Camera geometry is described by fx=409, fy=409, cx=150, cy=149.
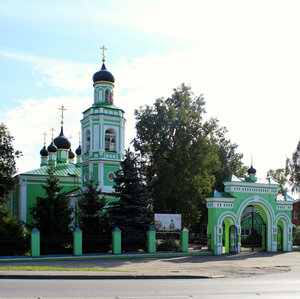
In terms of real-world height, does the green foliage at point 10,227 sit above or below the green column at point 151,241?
above

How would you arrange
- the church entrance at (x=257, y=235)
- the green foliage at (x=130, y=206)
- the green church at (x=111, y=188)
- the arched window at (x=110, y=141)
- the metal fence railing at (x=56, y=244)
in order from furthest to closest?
the arched window at (x=110, y=141), the church entrance at (x=257, y=235), the green church at (x=111, y=188), the green foliage at (x=130, y=206), the metal fence railing at (x=56, y=244)

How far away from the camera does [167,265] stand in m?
17.5

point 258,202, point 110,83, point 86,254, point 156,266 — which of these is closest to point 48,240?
point 86,254

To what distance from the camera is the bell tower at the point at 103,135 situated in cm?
3316

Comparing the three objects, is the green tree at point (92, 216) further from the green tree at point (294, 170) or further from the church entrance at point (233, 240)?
the green tree at point (294, 170)

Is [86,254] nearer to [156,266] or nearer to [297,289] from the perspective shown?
[156,266]

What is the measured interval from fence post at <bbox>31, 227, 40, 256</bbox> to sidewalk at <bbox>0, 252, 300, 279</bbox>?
83 centimetres

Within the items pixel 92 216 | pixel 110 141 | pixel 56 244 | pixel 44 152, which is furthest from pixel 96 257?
pixel 44 152

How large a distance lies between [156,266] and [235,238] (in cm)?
791

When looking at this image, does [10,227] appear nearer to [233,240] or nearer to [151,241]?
[151,241]

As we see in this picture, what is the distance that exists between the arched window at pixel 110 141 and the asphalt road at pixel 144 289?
72.3 ft

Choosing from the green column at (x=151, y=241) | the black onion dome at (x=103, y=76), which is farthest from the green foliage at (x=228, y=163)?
the green column at (x=151, y=241)

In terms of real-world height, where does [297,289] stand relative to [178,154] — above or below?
below

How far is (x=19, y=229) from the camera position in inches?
838
